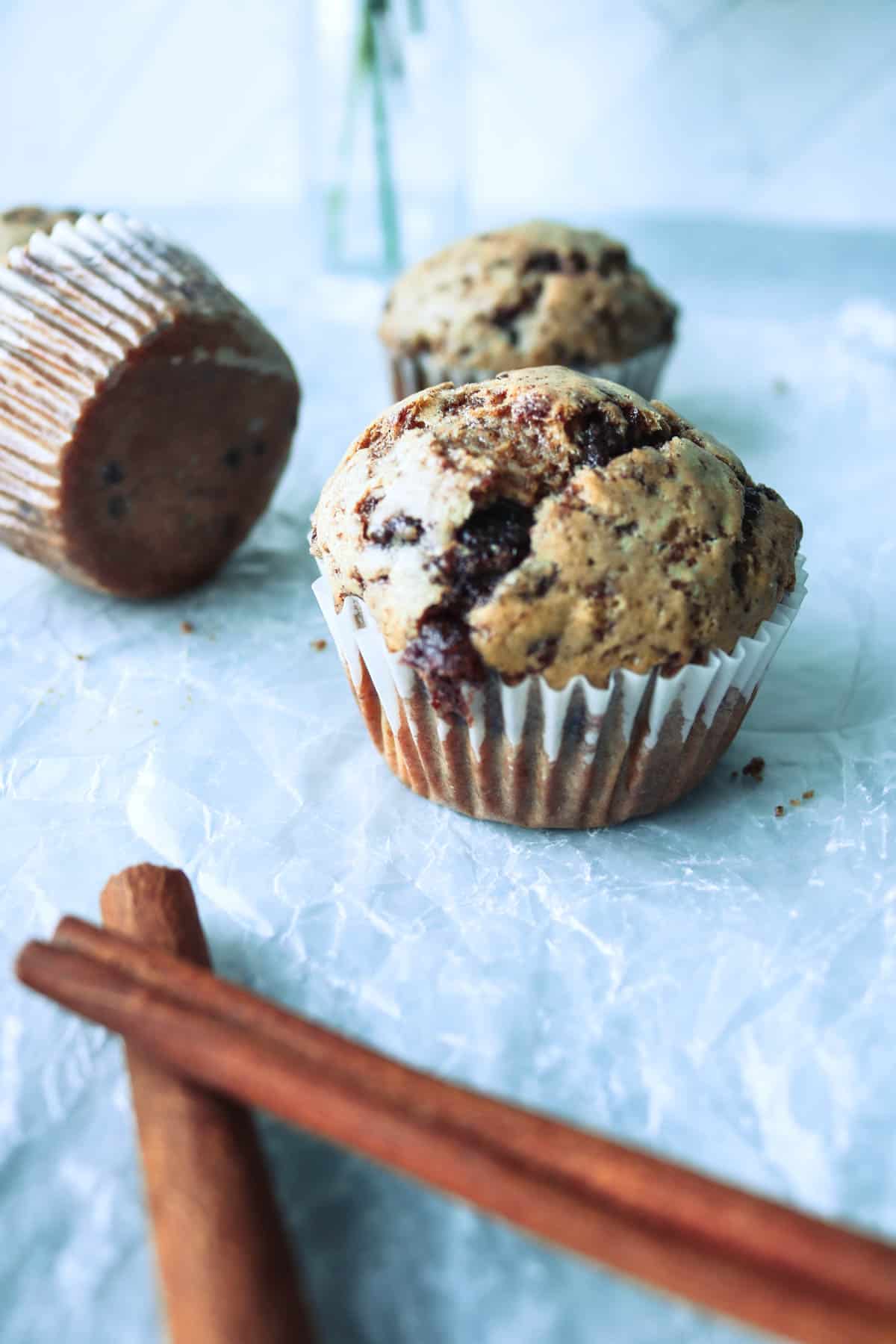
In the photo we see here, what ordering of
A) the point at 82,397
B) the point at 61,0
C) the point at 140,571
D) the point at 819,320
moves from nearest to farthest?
the point at 82,397 → the point at 140,571 → the point at 819,320 → the point at 61,0

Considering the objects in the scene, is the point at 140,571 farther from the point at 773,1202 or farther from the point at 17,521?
the point at 773,1202

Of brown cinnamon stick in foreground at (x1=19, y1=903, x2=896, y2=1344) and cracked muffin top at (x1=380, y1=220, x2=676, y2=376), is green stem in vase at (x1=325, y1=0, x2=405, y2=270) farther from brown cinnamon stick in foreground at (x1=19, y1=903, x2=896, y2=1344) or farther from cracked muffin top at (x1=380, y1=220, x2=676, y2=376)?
brown cinnamon stick in foreground at (x1=19, y1=903, x2=896, y2=1344)

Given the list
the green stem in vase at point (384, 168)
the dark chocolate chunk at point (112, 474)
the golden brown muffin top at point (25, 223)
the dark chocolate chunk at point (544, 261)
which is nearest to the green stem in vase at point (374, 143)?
the green stem in vase at point (384, 168)

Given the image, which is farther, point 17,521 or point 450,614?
point 17,521

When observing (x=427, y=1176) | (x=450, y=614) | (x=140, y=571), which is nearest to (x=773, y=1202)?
(x=427, y=1176)

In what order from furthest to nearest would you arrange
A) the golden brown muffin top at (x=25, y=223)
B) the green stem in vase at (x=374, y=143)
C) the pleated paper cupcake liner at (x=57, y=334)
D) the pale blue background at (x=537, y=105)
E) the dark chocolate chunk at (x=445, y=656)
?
the pale blue background at (x=537, y=105)
the green stem in vase at (x=374, y=143)
the golden brown muffin top at (x=25, y=223)
the pleated paper cupcake liner at (x=57, y=334)
the dark chocolate chunk at (x=445, y=656)

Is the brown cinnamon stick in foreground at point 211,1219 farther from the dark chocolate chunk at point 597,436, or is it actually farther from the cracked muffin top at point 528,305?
the cracked muffin top at point 528,305
